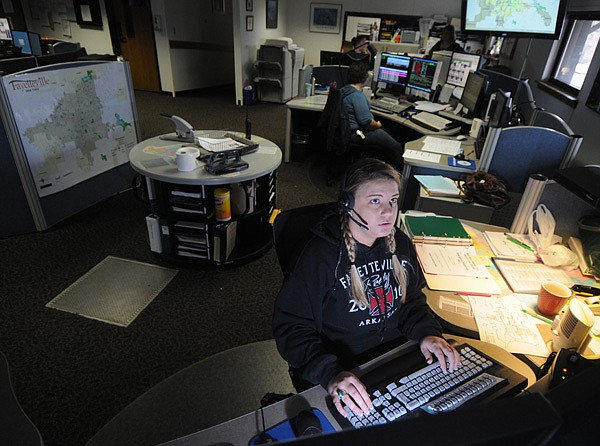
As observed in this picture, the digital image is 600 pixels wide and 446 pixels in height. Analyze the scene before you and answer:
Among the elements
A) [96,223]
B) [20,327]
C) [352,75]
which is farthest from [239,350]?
[352,75]

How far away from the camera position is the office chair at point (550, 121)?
208 cm

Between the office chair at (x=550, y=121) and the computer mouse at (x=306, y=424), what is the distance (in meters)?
2.13

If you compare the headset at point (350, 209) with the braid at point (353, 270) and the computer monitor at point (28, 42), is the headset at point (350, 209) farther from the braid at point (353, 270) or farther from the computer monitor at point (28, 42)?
the computer monitor at point (28, 42)

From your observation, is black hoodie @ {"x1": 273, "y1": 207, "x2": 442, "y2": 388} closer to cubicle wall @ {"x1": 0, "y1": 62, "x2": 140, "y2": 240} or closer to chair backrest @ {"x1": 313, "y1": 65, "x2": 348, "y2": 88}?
cubicle wall @ {"x1": 0, "y1": 62, "x2": 140, "y2": 240}

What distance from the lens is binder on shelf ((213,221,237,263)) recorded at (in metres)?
2.37

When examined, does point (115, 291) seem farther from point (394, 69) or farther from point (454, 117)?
point (394, 69)

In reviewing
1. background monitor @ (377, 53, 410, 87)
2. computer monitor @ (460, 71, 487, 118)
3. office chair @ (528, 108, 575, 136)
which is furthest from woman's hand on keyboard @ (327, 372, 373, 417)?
background monitor @ (377, 53, 410, 87)

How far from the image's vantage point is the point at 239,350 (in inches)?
53.6

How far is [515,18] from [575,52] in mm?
852

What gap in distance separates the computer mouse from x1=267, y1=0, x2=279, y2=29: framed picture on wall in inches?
296

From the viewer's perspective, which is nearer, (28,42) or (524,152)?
(524,152)

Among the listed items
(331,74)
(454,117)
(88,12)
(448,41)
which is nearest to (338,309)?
(454,117)

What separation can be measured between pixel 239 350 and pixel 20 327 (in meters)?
1.48

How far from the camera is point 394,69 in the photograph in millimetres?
4203
